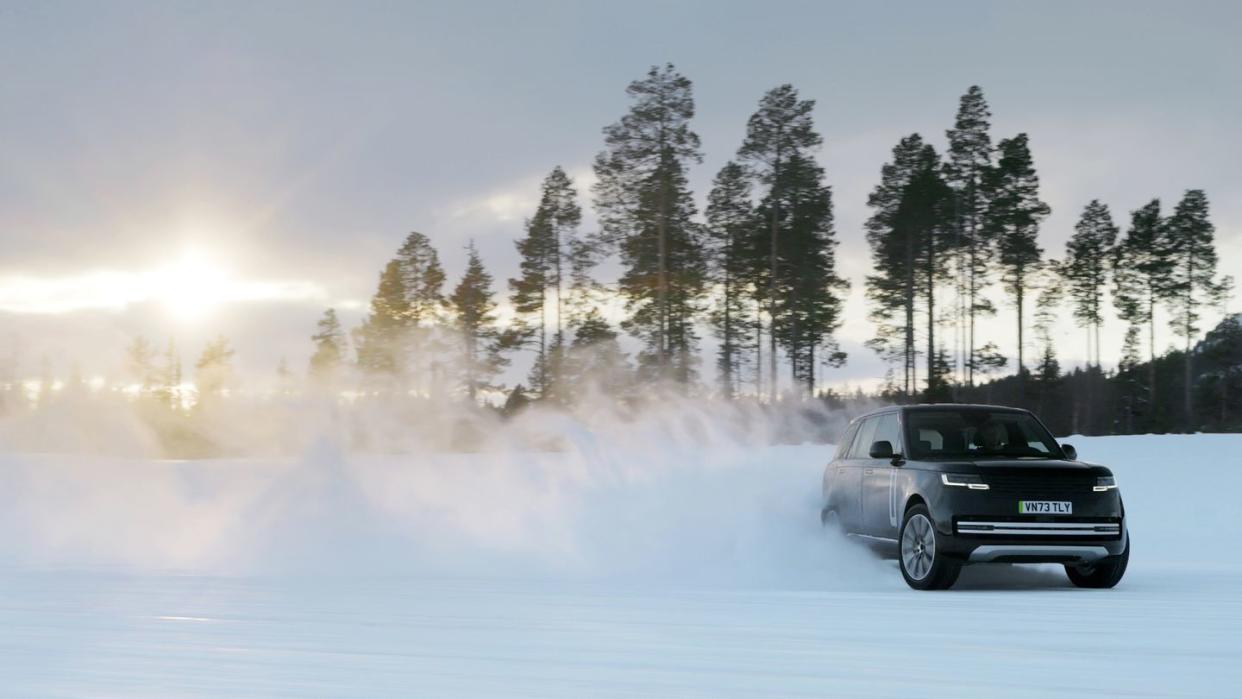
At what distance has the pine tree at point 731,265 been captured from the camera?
48.8m

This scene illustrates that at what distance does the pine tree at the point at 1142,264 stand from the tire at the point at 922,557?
182ft

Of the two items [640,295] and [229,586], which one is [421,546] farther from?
[640,295]

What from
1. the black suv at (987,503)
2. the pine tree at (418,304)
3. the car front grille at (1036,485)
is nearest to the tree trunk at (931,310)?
the pine tree at (418,304)

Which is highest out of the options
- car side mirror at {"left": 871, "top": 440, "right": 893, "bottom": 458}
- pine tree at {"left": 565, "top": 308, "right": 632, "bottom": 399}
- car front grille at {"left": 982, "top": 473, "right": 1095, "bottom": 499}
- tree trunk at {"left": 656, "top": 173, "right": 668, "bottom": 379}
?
tree trunk at {"left": 656, "top": 173, "right": 668, "bottom": 379}

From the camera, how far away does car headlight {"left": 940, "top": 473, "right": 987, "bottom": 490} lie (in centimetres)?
966

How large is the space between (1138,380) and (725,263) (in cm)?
3205

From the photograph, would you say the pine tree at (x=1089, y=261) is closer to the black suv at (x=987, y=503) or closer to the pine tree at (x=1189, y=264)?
the pine tree at (x=1189, y=264)

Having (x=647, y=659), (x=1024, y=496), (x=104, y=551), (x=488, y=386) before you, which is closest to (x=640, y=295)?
(x=488, y=386)

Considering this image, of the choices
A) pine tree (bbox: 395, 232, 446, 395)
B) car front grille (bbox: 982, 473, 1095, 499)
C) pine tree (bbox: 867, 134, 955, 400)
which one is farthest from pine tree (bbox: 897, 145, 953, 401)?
car front grille (bbox: 982, 473, 1095, 499)

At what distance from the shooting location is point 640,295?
4297 cm

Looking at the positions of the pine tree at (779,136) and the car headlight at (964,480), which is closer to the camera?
the car headlight at (964,480)

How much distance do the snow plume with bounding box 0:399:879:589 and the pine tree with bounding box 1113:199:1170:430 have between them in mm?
51305

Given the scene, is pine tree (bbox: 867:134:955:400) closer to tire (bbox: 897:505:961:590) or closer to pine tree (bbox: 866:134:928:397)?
pine tree (bbox: 866:134:928:397)

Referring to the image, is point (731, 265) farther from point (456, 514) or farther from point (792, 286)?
point (456, 514)
